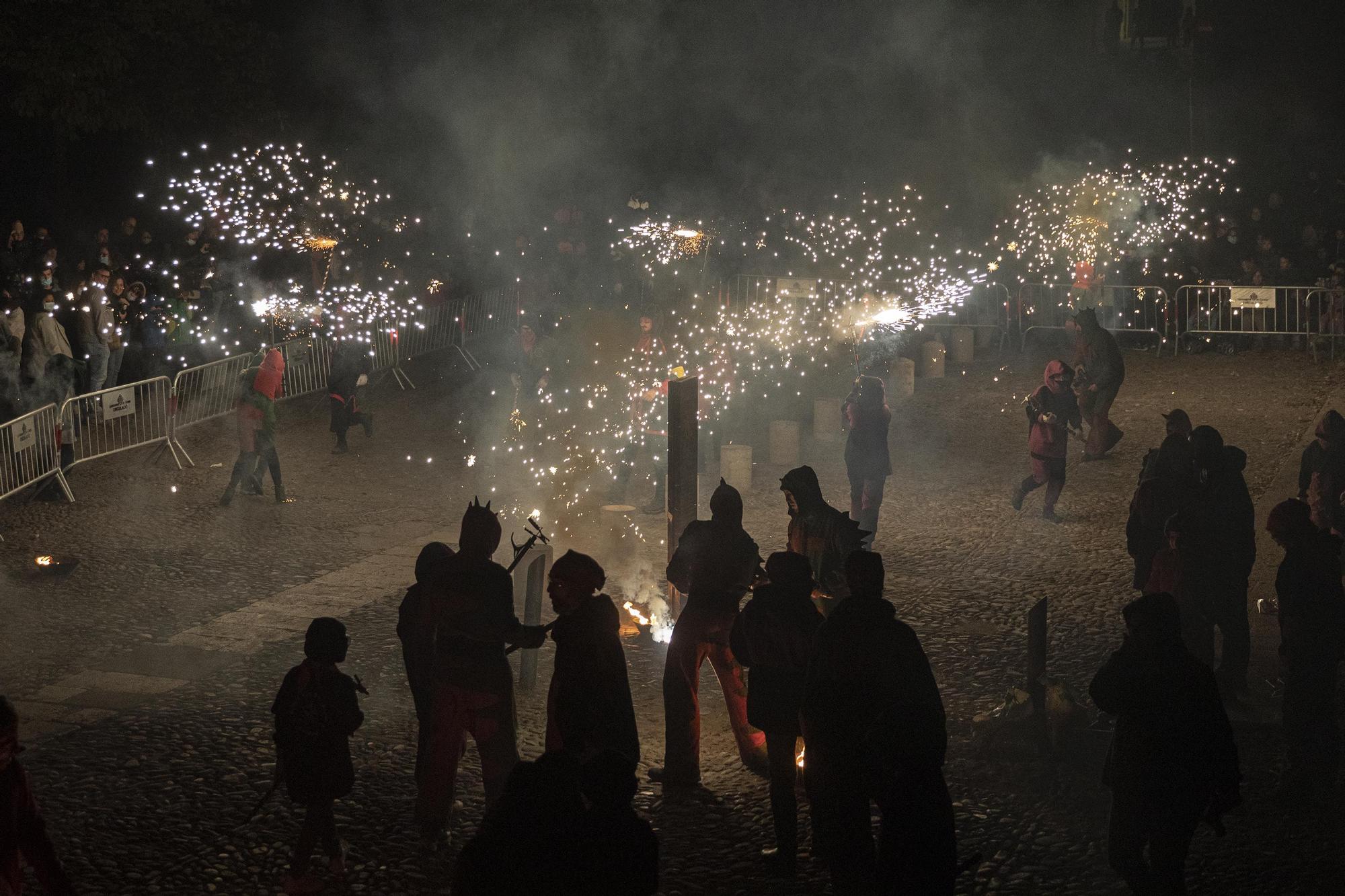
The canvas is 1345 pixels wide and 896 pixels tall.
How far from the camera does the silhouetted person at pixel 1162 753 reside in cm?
459

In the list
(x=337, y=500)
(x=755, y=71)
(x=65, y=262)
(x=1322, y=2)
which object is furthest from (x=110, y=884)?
(x=1322, y=2)

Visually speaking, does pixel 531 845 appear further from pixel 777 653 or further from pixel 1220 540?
pixel 1220 540

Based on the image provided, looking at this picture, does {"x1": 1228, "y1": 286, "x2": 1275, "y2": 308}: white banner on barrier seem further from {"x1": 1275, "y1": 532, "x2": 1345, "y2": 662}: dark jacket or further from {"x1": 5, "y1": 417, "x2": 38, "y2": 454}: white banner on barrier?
{"x1": 5, "y1": 417, "x2": 38, "y2": 454}: white banner on barrier

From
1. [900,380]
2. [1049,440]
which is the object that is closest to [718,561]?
[1049,440]

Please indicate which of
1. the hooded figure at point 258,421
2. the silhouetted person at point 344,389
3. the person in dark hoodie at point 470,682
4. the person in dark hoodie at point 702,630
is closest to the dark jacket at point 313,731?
the person in dark hoodie at point 470,682

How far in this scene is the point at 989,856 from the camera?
5.48 metres

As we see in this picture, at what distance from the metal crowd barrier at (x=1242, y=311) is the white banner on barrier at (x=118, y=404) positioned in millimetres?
13569

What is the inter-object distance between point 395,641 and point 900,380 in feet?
32.0

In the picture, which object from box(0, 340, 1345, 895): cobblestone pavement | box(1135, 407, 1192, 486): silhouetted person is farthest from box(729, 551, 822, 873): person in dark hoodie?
box(1135, 407, 1192, 486): silhouetted person

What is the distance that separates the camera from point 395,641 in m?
8.54

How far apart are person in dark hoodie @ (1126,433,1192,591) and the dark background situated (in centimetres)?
1335

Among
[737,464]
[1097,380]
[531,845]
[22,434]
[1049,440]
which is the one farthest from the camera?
[1097,380]

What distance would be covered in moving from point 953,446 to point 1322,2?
648 inches

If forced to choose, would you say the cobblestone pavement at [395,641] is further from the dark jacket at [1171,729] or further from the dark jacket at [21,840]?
the dark jacket at [21,840]
